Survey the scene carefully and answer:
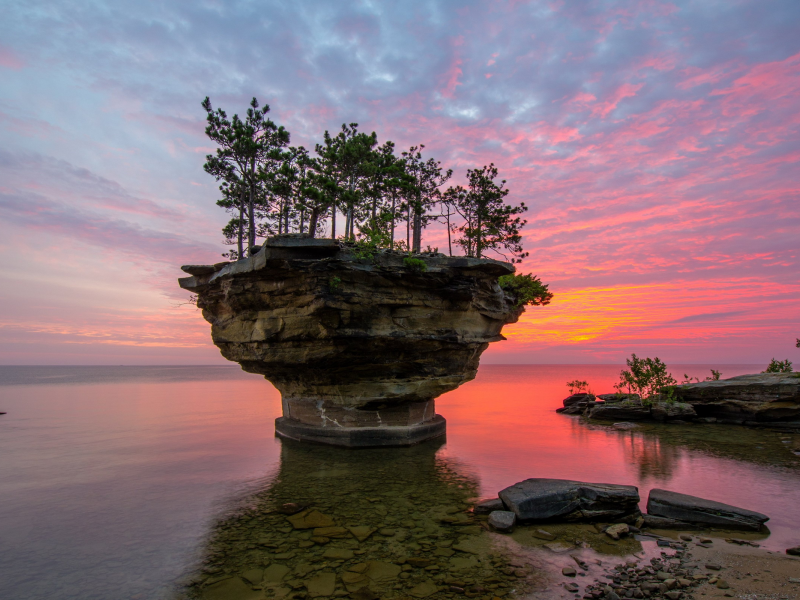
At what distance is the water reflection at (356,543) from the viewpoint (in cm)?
687

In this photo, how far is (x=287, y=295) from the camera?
1530 cm

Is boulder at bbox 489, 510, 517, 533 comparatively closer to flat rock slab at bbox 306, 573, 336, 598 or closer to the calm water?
the calm water

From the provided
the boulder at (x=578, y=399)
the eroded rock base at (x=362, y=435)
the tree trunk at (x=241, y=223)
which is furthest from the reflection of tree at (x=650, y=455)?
the tree trunk at (x=241, y=223)

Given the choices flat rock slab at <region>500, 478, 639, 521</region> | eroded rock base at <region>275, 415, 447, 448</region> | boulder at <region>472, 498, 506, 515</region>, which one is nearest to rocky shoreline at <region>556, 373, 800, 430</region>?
eroded rock base at <region>275, 415, 447, 448</region>

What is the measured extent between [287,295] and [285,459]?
6.98 metres

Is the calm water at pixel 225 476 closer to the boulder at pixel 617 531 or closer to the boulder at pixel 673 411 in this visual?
the boulder at pixel 673 411

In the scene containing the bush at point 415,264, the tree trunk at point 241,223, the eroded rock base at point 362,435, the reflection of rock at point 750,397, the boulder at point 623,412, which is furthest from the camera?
the boulder at point 623,412

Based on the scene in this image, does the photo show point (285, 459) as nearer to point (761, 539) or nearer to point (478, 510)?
point (478, 510)

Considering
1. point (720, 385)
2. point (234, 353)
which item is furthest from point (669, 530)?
point (720, 385)

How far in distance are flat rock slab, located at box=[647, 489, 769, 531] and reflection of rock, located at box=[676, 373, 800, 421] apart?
2012 centimetres

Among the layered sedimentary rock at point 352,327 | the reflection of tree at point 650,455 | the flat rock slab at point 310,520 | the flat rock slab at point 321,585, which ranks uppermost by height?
the layered sedimentary rock at point 352,327

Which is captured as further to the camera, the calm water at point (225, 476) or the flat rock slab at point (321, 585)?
the calm water at point (225, 476)

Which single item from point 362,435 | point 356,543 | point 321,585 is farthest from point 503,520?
point 362,435

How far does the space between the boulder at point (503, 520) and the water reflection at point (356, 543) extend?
15.9 inches
